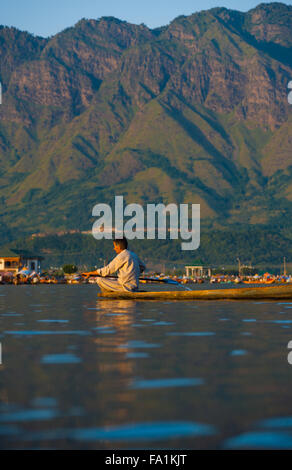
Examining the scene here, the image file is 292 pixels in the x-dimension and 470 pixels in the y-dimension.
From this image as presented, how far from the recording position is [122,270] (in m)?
42.8

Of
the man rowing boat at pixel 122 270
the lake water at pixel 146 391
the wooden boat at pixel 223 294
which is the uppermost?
the man rowing boat at pixel 122 270

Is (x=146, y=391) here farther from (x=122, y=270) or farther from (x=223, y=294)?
(x=223, y=294)

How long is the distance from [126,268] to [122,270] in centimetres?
65

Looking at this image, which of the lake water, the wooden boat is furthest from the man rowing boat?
the lake water

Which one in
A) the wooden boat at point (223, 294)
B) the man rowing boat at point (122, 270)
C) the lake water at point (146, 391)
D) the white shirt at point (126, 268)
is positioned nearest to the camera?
the lake water at point (146, 391)

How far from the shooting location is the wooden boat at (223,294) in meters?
43.5

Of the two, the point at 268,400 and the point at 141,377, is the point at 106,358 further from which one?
the point at 268,400

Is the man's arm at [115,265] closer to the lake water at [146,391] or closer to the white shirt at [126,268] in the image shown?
the white shirt at [126,268]

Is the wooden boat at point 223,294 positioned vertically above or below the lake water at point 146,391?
above

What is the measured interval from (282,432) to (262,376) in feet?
15.6

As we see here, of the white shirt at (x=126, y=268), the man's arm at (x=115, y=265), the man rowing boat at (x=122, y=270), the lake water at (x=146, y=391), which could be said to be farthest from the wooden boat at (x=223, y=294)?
the lake water at (x=146, y=391)

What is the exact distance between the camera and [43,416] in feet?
40.0

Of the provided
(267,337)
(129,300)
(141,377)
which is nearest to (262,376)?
(141,377)

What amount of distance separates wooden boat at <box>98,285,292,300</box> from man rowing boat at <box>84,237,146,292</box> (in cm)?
49
